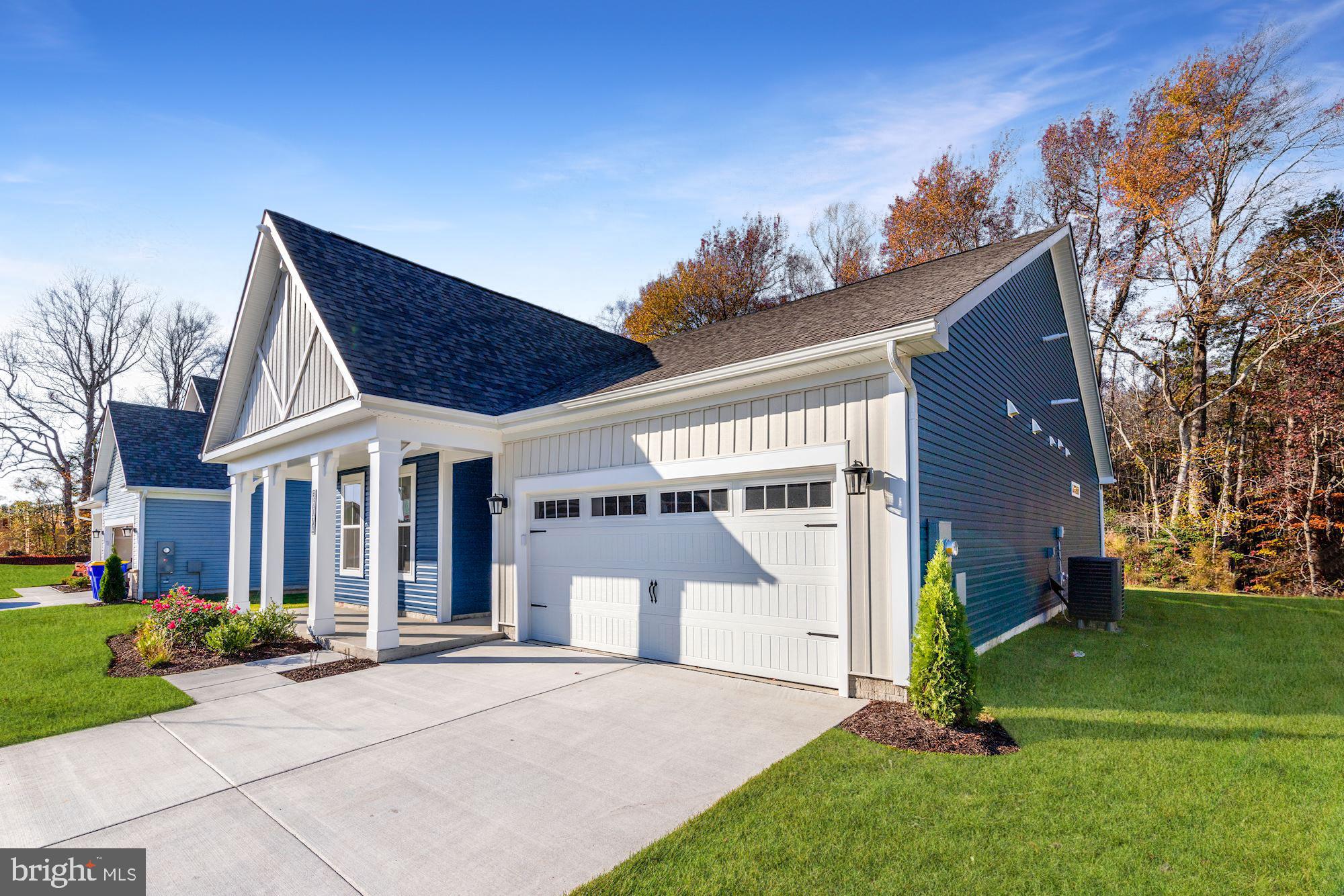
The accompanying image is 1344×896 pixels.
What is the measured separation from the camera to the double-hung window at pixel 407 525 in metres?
10.9

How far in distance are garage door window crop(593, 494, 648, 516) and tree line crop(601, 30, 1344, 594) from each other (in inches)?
486

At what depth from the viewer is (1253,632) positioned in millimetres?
8836

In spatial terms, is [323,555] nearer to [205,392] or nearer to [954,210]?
[205,392]

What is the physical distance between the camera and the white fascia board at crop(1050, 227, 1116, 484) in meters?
10.7

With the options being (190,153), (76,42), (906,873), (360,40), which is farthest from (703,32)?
(906,873)

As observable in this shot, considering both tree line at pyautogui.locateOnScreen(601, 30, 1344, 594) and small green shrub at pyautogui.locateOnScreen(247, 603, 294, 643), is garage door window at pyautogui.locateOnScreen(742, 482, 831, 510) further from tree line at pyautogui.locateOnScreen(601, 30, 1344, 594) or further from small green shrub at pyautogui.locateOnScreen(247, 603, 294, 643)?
tree line at pyautogui.locateOnScreen(601, 30, 1344, 594)

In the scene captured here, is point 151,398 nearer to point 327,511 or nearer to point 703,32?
point 327,511

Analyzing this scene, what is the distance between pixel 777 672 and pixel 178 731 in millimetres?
5265

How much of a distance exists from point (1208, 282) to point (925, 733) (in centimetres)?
1955

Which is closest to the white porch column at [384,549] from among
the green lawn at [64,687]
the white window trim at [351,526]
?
the green lawn at [64,687]

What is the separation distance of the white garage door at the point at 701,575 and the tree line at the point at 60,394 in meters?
29.3

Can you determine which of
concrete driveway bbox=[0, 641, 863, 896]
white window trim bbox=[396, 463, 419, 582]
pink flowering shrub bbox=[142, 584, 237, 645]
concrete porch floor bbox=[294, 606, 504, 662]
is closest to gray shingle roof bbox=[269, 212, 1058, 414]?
white window trim bbox=[396, 463, 419, 582]

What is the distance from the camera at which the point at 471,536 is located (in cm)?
1067

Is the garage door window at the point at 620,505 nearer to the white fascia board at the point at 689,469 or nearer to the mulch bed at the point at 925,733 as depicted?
the white fascia board at the point at 689,469
